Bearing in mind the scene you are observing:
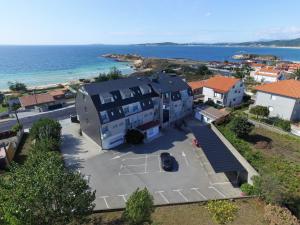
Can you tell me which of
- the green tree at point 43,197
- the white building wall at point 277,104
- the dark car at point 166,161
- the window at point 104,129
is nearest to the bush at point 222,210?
the dark car at point 166,161

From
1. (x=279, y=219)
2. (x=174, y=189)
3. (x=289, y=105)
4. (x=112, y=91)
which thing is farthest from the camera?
(x=289, y=105)

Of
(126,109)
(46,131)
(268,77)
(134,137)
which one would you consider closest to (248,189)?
(134,137)

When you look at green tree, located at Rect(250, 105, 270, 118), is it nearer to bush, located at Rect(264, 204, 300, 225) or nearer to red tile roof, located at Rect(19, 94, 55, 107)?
bush, located at Rect(264, 204, 300, 225)

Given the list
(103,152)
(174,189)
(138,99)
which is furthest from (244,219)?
(138,99)

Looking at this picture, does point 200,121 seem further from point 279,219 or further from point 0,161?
point 0,161

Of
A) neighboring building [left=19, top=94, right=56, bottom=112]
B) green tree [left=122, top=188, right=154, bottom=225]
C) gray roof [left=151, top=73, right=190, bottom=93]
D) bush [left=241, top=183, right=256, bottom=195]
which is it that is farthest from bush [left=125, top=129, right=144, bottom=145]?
neighboring building [left=19, top=94, right=56, bottom=112]
